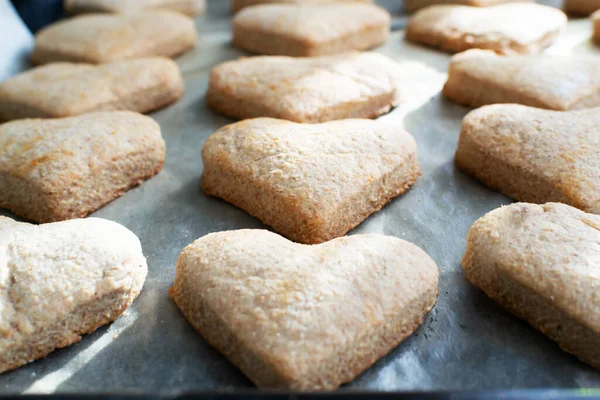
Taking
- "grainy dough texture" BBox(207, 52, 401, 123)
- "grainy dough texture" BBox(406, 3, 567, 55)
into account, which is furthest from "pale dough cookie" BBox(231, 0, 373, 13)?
"grainy dough texture" BBox(207, 52, 401, 123)

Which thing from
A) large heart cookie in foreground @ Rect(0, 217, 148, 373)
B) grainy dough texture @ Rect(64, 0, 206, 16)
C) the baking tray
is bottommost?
the baking tray

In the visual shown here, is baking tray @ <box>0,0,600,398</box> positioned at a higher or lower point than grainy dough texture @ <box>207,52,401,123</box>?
lower

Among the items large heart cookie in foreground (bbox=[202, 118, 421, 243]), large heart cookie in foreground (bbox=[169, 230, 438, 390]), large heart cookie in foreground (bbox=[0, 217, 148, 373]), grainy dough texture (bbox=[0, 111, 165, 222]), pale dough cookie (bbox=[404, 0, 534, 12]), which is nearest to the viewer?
large heart cookie in foreground (bbox=[169, 230, 438, 390])

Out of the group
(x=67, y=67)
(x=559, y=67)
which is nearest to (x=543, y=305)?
(x=559, y=67)

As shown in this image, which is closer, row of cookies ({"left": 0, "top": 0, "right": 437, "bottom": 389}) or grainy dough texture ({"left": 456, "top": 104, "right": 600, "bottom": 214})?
row of cookies ({"left": 0, "top": 0, "right": 437, "bottom": 389})

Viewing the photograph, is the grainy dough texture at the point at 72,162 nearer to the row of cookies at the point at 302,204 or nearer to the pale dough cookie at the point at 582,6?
the row of cookies at the point at 302,204

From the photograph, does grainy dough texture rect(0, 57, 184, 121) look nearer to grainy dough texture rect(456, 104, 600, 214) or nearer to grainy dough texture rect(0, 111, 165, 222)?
grainy dough texture rect(0, 111, 165, 222)

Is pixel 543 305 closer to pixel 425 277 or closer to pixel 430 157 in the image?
pixel 425 277
